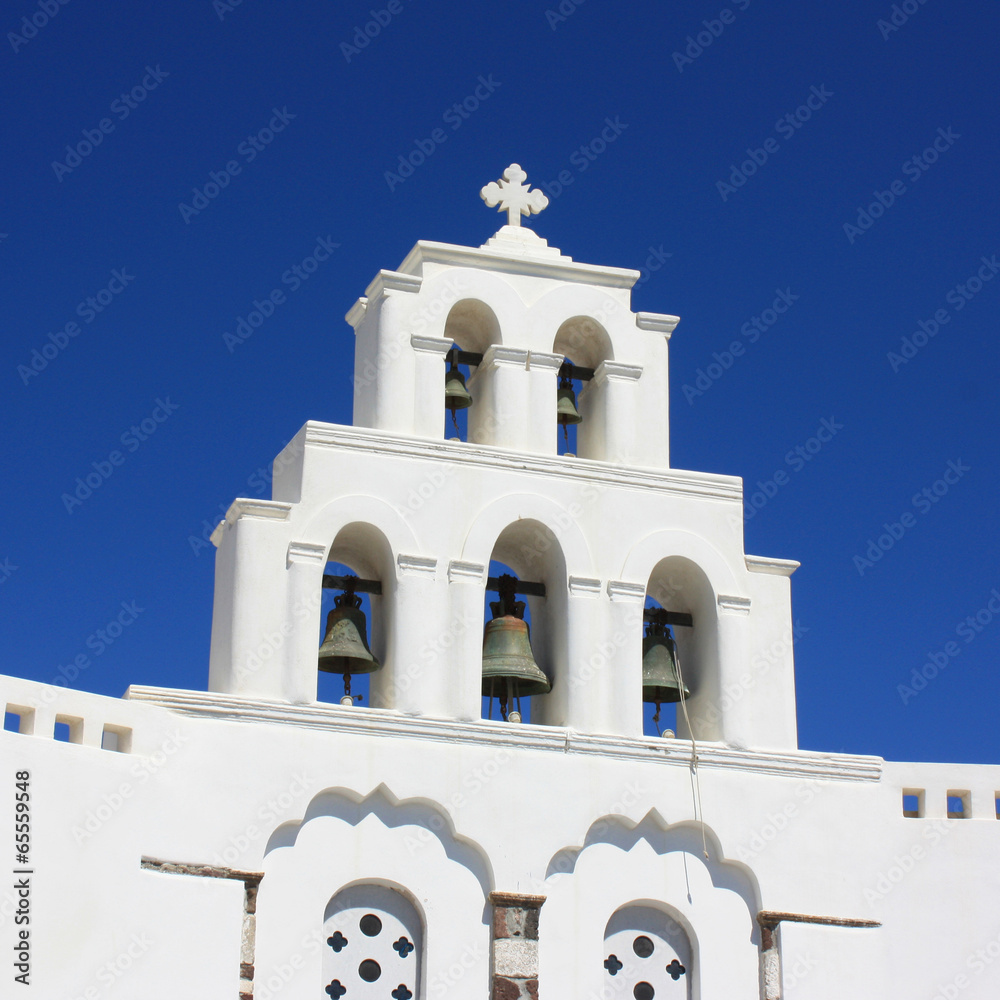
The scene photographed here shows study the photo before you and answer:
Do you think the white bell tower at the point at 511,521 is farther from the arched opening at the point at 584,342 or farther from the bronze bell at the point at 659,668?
the bronze bell at the point at 659,668

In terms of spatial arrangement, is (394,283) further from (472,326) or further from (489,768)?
(489,768)

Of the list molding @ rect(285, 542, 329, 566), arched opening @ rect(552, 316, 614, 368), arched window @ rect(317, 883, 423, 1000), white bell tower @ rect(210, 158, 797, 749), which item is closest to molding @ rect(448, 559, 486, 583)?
white bell tower @ rect(210, 158, 797, 749)

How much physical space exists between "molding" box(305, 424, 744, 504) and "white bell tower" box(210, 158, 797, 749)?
2cm

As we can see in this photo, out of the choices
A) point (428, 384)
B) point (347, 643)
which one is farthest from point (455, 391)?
point (347, 643)

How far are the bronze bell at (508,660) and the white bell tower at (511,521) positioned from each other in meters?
0.24

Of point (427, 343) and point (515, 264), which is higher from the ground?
point (515, 264)

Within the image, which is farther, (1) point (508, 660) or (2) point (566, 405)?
(2) point (566, 405)

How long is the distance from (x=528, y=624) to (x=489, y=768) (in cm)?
194

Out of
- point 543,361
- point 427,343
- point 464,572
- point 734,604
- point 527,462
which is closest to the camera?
point 464,572

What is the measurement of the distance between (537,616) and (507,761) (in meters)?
1.92

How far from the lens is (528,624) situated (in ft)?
57.3

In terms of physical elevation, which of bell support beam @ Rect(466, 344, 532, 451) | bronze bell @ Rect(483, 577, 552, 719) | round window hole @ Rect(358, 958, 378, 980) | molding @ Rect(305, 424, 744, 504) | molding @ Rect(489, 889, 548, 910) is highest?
bell support beam @ Rect(466, 344, 532, 451)

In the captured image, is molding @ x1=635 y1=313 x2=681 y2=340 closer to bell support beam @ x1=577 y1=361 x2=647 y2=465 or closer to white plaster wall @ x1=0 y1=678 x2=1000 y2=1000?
bell support beam @ x1=577 y1=361 x2=647 y2=465

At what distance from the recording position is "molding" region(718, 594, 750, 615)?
17.2 metres
